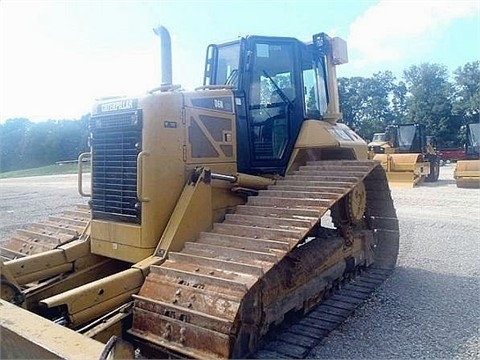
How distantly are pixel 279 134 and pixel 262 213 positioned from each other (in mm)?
1335

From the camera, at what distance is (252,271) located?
280cm

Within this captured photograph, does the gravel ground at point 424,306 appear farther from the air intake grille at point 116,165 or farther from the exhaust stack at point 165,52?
the exhaust stack at point 165,52

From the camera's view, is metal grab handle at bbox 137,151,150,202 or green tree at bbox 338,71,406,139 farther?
green tree at bbox 338,71,406,139

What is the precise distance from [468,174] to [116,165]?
14.2 m

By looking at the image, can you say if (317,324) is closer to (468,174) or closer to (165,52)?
(165,52)

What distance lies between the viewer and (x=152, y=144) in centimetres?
352

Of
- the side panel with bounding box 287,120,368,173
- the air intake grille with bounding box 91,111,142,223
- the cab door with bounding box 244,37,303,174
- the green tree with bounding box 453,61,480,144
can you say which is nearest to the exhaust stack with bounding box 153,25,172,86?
the air intake grille with bounding box 91,111,142,223

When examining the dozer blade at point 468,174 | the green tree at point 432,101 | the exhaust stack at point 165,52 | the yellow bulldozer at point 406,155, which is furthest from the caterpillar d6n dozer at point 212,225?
the green tree at point 432,101

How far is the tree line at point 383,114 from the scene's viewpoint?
3856cm

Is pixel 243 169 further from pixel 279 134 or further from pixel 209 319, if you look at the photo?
pixel 209 319

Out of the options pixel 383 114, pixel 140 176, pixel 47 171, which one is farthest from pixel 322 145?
pixel 383 114

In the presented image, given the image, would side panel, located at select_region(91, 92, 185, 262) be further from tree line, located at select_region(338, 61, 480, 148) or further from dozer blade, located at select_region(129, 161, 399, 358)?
tree line, located at select_region(338, 61, 480, 148)

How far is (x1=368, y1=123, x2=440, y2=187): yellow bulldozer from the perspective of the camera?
15695 mm

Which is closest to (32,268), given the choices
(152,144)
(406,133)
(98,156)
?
(98,156)
